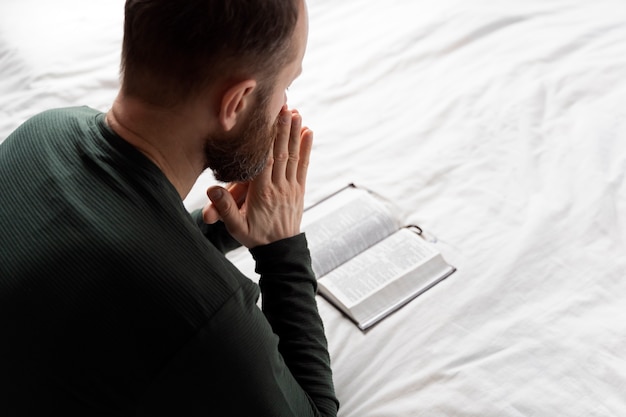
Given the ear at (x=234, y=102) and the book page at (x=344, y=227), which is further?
the book page at (x=344, y=227)

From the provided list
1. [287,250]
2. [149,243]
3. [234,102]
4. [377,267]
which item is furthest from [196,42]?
[377,267]

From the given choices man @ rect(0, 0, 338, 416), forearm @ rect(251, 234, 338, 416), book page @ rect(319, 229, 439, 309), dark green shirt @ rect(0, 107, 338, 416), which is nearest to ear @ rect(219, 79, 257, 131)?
man @ rect(0, 0, 338, 416)

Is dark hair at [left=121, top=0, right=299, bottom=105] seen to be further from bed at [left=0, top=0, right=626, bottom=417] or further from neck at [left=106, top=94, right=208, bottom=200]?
bed at [left=0, top=0, right=626, bottom=417]

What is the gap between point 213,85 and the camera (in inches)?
33.6

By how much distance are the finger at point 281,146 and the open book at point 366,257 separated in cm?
24

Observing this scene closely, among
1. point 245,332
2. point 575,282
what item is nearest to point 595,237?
point 575,282

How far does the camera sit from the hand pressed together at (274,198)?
1049mm

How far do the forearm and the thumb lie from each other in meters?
0.05

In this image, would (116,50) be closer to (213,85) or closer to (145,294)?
(213,85)

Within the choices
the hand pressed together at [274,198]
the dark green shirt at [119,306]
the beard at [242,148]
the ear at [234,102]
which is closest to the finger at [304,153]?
the hand pressed together at [274,198]

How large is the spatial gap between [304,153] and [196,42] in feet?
1.14

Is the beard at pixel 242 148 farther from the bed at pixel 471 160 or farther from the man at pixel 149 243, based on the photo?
the bed at pixel 471 160

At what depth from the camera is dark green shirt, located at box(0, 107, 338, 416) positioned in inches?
30.4

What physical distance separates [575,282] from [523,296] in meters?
0.09
